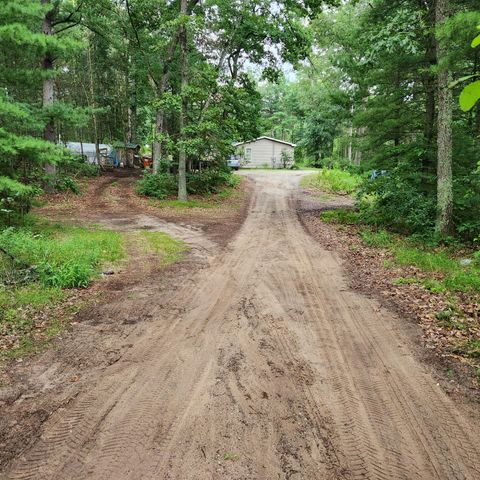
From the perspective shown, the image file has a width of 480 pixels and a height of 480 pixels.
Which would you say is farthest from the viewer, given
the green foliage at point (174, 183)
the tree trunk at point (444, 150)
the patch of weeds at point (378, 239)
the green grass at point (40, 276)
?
the green foliage at point (174, 183)

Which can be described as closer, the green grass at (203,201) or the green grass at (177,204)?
the green grass at (177,204)

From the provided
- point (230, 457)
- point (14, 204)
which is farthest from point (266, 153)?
point (230, 457)

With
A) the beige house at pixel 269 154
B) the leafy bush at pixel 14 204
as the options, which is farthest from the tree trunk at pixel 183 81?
the beige house at pixel 269 154

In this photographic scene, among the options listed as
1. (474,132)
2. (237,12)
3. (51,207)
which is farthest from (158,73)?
(474,132)

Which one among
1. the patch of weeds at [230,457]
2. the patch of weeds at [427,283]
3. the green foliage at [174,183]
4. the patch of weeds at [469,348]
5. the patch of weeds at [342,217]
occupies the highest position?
the green foliage at [174,183]

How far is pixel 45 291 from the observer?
21.9 feet

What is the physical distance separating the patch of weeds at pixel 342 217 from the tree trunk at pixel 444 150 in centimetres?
371

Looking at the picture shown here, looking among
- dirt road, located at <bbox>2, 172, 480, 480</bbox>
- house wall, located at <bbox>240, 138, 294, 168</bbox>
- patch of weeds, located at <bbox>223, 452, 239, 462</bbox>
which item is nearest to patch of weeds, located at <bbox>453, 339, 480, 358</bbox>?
dirt road, located at <bbox>2, 172, 480, 480</bbox>

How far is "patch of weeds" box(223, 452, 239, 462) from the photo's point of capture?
3.11m

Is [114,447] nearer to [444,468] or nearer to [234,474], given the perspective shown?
[234,474]

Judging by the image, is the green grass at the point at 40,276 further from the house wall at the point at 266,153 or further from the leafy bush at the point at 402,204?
the house wall at the point at 266,153

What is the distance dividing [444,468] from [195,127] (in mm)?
14969

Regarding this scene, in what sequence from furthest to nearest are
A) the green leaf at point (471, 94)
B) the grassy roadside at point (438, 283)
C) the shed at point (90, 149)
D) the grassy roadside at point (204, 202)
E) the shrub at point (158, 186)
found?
the shed at point (90, 149) → the shrub at point (158, 186) → the grassy roadside at point (204, 202) → the grassy roadside at point (438, 283) → the green leaf at point (471, 94)

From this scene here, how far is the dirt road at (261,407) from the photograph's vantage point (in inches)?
122
